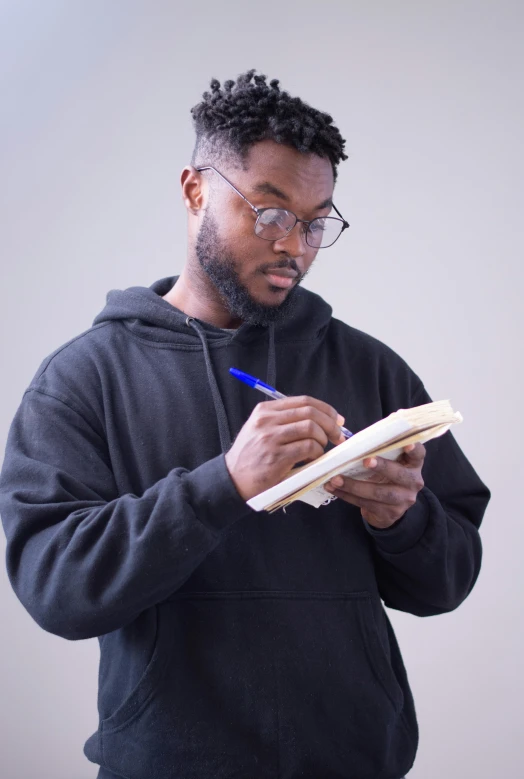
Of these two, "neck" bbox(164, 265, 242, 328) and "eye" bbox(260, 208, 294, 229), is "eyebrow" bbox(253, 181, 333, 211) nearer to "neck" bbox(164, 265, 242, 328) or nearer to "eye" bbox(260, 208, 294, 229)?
"eye" bbox(260, 208, 294, 229)

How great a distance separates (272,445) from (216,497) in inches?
3.9

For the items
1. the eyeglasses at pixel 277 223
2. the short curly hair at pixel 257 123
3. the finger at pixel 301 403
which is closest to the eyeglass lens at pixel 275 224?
the eyeglasses at pixel 277 223

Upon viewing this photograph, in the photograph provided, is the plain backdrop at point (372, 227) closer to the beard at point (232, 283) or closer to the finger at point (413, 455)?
the beard at point (232, 283)

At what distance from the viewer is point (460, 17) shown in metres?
2.56

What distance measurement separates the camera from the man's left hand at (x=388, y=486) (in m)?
1.18

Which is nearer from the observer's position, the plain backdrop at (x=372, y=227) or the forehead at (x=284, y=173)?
the forehead at (x=284, y=173)

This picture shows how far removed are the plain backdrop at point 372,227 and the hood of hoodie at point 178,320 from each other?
967mm

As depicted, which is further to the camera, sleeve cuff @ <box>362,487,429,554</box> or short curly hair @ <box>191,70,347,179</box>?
short curly hair @ <box>191,70,347,179</box>

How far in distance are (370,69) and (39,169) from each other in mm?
1002

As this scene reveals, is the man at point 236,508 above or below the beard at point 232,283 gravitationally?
below

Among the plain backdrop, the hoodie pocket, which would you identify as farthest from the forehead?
the plain backdrop

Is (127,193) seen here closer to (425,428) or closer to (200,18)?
(200,18)

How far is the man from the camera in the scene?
3.78ft

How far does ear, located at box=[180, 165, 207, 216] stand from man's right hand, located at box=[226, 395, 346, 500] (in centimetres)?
53
